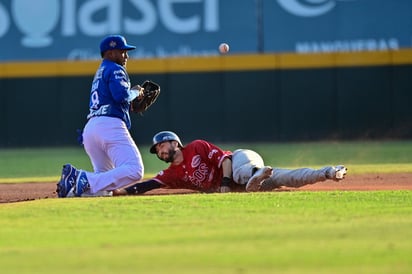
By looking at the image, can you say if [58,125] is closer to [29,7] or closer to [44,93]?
[44,93]

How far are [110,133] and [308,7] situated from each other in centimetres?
1222

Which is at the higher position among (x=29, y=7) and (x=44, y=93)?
(x=29, y=7)

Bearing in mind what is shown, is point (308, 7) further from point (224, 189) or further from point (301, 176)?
point (224, 189)

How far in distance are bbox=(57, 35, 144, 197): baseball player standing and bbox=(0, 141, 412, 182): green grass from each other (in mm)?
4093

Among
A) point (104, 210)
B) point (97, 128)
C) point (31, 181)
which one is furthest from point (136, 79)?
point (104, 210)

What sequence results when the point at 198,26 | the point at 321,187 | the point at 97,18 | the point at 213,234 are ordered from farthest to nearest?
the point at 97,18, the point at 198,26, the point at 321,187, the point at 213,234

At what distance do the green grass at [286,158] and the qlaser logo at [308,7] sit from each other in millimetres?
2673

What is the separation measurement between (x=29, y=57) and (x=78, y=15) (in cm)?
133

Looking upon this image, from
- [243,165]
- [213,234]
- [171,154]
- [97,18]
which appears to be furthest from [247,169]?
[97,18]

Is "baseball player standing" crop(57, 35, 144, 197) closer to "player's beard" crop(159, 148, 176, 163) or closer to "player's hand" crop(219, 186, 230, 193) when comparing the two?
"player's beard" crop(159, 148, 176, 163)

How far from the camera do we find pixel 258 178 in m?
9.49

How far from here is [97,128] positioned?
9.70 meters

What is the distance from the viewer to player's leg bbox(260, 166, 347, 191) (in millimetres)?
9516

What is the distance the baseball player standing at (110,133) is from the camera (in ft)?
31.5
